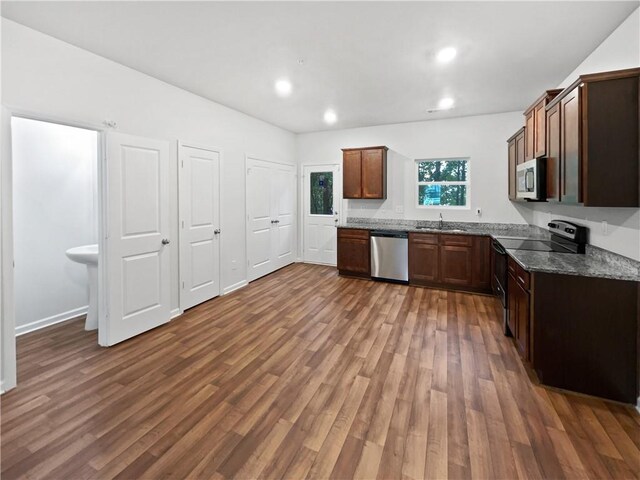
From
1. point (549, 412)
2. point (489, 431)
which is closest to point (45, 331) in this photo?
point (489, 431)

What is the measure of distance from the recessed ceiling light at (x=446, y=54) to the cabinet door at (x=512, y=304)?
221 cm

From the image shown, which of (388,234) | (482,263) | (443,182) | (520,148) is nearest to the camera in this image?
(520,148)

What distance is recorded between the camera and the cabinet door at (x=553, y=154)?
2.68 metres

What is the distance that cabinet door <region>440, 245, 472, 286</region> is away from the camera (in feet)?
15.6

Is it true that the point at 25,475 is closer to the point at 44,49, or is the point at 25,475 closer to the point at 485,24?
the point at 44,49

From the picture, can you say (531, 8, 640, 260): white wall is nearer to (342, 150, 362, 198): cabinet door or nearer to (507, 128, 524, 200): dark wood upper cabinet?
(507, 128, 524, 200): dark wood upper cabinet

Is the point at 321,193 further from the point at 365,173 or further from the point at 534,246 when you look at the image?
the point at 534,246

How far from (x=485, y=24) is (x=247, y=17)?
73.4 inches

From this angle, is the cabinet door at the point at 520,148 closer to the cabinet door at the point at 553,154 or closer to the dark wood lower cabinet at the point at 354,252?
the cabinet door at the point at 553,154

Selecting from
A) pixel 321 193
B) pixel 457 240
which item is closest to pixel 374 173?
Answer: pixel 321 193

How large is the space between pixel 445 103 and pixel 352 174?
77.7 inches

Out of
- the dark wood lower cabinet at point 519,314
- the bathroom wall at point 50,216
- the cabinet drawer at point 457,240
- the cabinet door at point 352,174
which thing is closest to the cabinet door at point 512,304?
the dark wood lower cabinet at point 519,314

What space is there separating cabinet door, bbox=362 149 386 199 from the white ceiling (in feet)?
5.04

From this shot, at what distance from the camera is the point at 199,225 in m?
4.22
